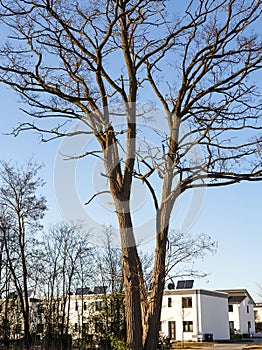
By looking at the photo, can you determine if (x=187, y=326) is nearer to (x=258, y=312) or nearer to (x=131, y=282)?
(x=258, y=312)

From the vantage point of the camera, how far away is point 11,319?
53.0ft

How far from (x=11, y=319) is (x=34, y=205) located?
3.60 m

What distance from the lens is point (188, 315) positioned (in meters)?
36.5

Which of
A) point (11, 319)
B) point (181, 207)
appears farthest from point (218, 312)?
point (181, 207)

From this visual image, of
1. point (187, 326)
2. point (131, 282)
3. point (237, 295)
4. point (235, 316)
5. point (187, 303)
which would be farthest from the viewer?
point (237, 295)

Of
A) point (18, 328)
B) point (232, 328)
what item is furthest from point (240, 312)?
point (18, 328)

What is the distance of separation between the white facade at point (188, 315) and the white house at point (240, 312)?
6591 mm

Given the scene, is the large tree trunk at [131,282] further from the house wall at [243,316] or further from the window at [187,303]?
the house wall at [243,316]

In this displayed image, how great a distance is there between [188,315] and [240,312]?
10542 millimetres

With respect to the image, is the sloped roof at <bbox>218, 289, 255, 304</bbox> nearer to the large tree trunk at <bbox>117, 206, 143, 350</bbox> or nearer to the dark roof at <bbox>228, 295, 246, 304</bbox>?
the dark roof at <bbox>228, 295, 246, 304</bbox>

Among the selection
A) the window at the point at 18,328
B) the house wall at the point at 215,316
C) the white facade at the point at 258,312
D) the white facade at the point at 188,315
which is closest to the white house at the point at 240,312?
the house wall at the point at 215,316

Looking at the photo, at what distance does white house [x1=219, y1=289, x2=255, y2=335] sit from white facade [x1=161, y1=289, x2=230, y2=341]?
6.59m

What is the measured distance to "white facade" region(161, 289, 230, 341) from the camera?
36.1 metres

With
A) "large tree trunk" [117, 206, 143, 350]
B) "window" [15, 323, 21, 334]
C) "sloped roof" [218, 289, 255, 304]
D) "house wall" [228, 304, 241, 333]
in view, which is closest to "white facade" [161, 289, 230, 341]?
"house wall" [228, 304, 241, 333]
